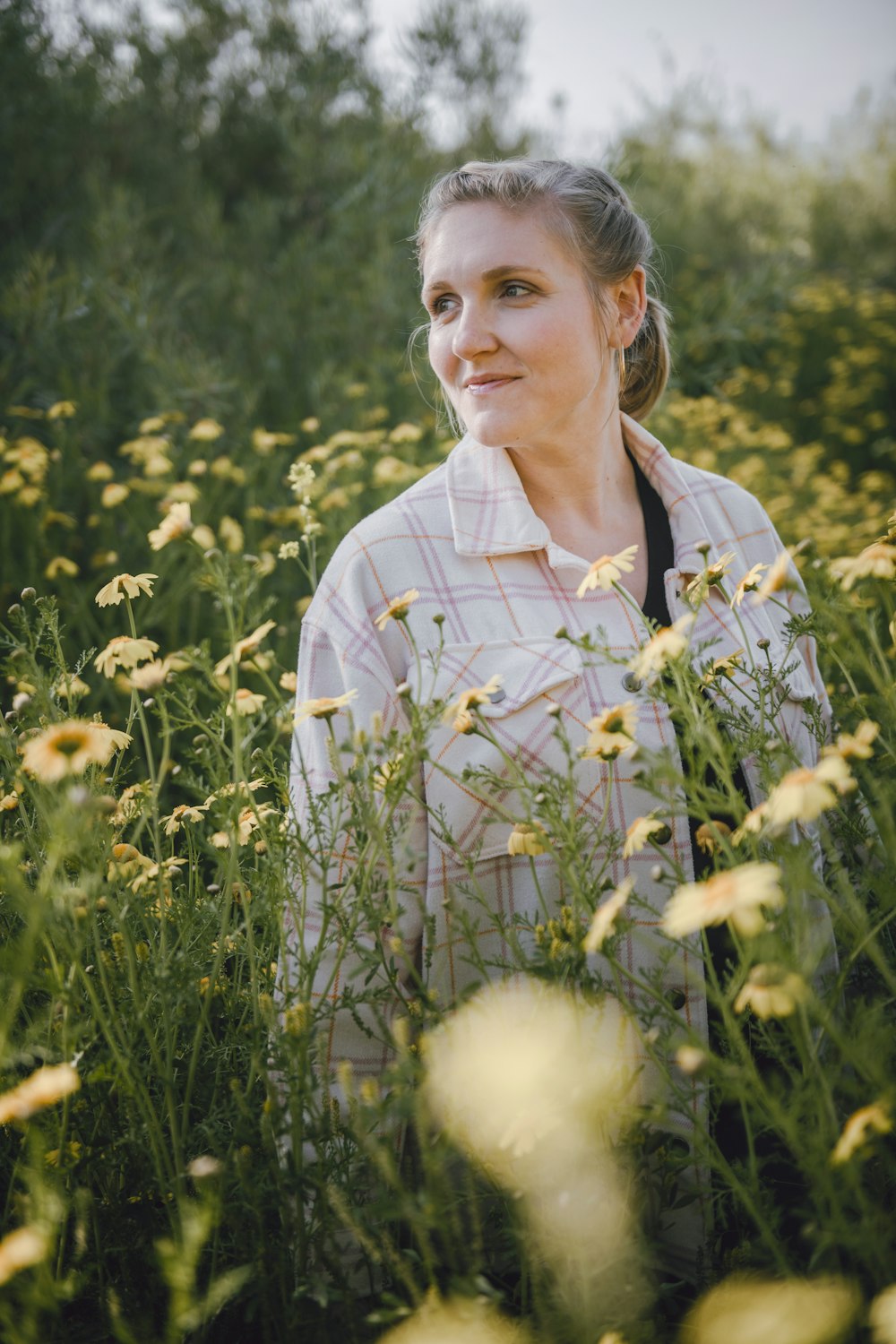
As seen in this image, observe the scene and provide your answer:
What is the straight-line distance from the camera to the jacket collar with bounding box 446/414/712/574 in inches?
68.5

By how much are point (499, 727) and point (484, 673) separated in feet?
0.30

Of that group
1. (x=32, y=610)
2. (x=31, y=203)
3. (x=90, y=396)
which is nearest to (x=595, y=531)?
(x=32, y=610)

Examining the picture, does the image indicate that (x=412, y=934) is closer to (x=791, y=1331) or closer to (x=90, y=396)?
(x=791, y=1331)

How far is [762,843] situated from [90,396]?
116 inches

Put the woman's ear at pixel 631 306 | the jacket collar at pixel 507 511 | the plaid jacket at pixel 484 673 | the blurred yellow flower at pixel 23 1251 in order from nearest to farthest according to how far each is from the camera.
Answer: the blurred yellow flower at pixel 23 1251
the plaid jacket at pixel 484 673
the jacket collar at pixel 507 511
the woman's ear at pixel 631 306

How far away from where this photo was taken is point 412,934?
1.53 meters

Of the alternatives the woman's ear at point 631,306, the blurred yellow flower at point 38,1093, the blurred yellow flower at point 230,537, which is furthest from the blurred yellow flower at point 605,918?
the blurred yellow flower at point 230,537

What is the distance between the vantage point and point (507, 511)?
177 cm

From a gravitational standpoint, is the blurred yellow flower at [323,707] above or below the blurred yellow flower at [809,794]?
above

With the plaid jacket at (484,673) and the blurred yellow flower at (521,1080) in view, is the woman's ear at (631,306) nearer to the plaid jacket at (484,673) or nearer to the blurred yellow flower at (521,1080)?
the plaid jacket at (484,673)

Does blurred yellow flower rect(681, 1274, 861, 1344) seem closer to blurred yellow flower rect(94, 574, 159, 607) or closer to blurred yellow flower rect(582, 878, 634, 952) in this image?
blurred yellow flower rect(582, 878, 634, 952)

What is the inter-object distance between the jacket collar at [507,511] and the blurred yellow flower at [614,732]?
620 mm

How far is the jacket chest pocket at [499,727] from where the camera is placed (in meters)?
1.53

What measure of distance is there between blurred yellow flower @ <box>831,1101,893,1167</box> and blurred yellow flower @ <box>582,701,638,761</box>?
44cm
